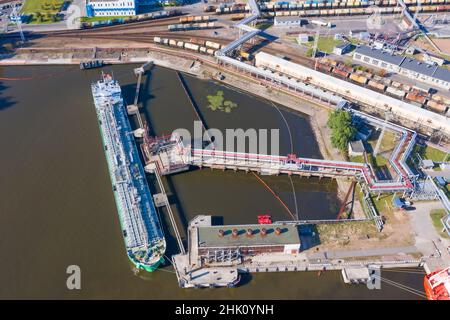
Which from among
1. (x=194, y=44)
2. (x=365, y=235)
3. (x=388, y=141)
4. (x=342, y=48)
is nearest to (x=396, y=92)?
(x=388, y=141)

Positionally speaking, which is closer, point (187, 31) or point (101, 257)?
point (101, 257)

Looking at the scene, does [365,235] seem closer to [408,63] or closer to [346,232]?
[346,232]

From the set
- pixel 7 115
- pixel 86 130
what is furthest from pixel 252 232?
pixel 7 115

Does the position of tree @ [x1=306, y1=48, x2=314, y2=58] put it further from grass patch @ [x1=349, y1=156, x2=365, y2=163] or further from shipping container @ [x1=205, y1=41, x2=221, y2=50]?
grass patch @ [x1=349, y1=156, x2=365, y2=163]

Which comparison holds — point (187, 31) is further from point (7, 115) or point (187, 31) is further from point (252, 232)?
point (252, 232)

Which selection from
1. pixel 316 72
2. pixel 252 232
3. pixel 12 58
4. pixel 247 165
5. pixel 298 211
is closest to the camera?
pixel 252 232

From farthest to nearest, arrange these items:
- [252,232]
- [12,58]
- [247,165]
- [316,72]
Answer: [12,58], [316,72], [247,165], [252,232]

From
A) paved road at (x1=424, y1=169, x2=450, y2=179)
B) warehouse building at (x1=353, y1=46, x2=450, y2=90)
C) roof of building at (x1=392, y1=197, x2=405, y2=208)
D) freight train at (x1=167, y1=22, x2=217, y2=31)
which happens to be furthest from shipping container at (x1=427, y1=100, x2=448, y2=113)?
freight train at (x1=167, y1=22, x2=217, y2=31)

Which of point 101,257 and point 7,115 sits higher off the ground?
point 7,115
